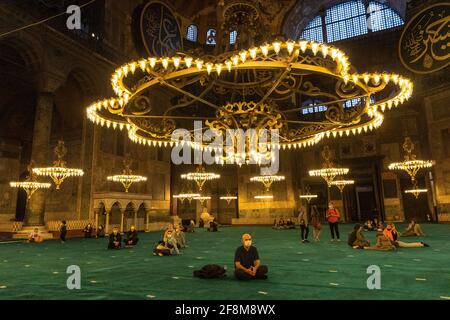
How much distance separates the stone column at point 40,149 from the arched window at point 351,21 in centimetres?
1651

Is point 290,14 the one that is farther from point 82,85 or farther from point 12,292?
point 12,292

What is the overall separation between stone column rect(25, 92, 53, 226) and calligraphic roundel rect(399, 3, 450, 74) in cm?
1370

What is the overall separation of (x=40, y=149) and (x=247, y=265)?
9.72m

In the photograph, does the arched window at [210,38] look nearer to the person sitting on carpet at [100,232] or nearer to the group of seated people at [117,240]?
the person sitting on carpet at [100,232]

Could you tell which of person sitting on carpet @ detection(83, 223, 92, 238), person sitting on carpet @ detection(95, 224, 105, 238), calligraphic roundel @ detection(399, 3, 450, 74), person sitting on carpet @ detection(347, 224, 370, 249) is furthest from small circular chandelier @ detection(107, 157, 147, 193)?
calligraphic roundel @ detection(399, 3, 450, 74)

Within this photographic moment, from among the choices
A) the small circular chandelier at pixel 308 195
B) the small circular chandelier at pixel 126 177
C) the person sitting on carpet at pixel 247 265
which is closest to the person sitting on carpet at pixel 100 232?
the small circular chandelier at pixel 126 177

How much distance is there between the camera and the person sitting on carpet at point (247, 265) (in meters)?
3.88

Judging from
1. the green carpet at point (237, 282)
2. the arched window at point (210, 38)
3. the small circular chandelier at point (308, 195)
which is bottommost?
the green carpet at point (237, 282)

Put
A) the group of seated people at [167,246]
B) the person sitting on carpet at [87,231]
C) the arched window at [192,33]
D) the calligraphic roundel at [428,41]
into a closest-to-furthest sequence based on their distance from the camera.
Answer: the group of seated people at [167,246] < the calligraphic roundel at [428,41] < the person sitting on carpet at [87,231] < the arched window at [192,33]

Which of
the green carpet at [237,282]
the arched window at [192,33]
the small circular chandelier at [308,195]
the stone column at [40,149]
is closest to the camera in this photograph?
the green carpet at [237,282]

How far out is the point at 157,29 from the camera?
23.5 feet

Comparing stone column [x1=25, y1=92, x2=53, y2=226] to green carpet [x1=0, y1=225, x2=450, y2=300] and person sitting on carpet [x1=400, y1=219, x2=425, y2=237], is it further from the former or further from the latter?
person sitting on carpet [x1=400, y1=219, x2=425, y2=237]
